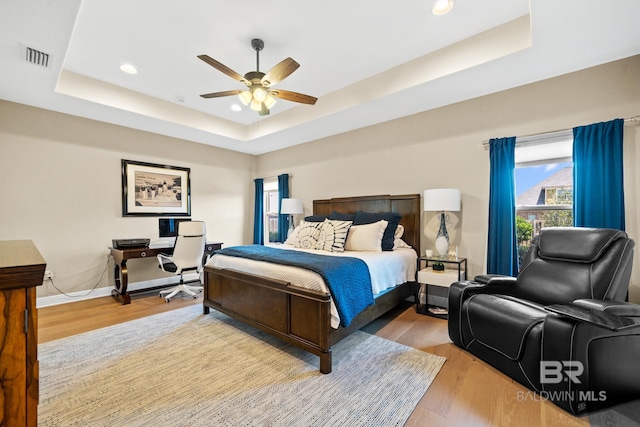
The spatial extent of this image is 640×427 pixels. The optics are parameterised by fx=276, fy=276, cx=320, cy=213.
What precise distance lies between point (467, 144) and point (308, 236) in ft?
7.58

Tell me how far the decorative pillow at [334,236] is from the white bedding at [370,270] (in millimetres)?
278

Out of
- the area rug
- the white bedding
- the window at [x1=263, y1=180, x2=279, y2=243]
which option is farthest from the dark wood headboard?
the window at [x1=263, y1=180, x2=279, y2=243]

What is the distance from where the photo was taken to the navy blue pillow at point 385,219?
11.5 feet

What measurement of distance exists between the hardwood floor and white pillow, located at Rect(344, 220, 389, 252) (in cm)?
85

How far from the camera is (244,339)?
2.66 meters

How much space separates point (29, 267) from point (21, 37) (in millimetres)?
2739

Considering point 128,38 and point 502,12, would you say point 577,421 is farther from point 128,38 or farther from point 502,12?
point 128,38

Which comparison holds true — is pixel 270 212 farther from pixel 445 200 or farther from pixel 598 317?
pixel 598 317

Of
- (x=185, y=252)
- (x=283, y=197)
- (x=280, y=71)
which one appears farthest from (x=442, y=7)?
(x=185, y=252)

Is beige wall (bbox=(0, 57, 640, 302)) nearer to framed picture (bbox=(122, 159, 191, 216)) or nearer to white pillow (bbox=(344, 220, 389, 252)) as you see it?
framed picture (bbox=(122, 159, 191, 216))

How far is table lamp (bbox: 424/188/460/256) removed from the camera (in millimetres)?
3129
